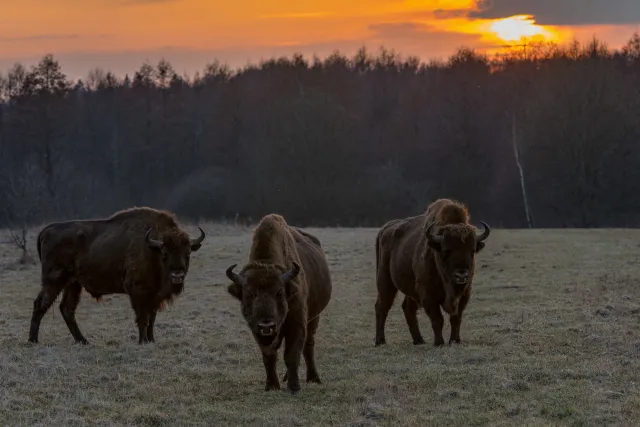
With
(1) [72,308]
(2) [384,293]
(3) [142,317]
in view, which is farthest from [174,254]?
(2) [384,293]

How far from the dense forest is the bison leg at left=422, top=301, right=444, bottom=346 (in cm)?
4079

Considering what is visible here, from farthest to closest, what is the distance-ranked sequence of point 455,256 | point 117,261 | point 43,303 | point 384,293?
point 384,293, point 117,261, point 43,303, point 455,256

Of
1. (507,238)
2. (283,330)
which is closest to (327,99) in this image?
(507,238)

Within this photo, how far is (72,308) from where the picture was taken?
14414mm

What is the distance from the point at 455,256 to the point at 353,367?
2.24 m

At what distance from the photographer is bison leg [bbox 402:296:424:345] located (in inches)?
529

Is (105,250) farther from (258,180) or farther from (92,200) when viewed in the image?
(92,200)

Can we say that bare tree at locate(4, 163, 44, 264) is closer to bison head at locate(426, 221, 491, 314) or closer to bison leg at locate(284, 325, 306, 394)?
bison head at locate(426, 221, 491, 314)

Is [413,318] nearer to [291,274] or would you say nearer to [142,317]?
[142,317]

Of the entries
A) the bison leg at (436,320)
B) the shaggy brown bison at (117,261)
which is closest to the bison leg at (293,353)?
the bison leg at (436,320)

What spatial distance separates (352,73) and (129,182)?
21830mm

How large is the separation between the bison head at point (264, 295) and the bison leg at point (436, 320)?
400 centimetres

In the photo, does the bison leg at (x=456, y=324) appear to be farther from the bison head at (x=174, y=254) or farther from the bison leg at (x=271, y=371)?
the bison head at (x=174, y=254)

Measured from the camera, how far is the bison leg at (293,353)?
9547 mm
